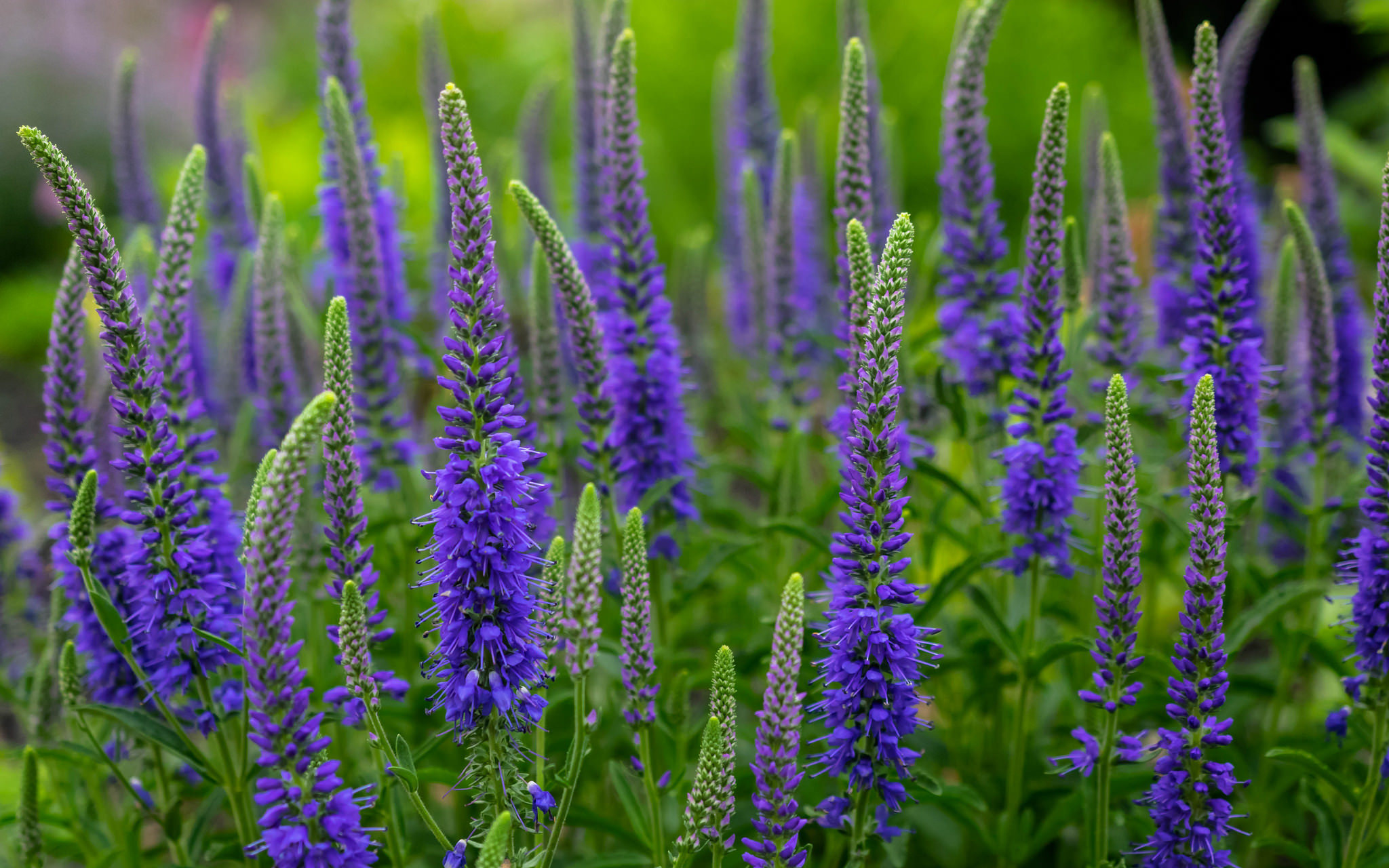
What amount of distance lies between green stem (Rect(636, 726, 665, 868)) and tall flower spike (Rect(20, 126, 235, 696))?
1317 mm

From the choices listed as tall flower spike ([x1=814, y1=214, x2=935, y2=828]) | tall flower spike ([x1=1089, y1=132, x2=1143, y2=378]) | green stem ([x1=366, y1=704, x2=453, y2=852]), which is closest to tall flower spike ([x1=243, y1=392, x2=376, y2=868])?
green stem ([x1=366, y1=704, x2=453, y2=852])

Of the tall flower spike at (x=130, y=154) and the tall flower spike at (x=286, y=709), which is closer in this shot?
the tall flower spike at (x=286, y=709)

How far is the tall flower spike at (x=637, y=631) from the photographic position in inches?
103

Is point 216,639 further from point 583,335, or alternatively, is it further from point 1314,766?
point 1314,766

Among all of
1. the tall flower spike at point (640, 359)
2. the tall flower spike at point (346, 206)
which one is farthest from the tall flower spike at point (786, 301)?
the tall flower spike at point (346, 206)

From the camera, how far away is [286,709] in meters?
2.31

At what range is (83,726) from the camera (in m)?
3.24

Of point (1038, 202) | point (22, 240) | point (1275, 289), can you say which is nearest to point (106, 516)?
point (1038, 202)

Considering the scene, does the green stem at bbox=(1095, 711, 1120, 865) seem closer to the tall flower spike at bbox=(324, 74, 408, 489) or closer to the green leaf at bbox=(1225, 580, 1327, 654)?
the green leaf at bbox=(1225, 580, 1327, 654)

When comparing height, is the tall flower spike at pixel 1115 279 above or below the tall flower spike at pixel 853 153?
below

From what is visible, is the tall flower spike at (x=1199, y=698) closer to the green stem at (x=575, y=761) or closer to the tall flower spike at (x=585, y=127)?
the green stem at (x=575, y=761)

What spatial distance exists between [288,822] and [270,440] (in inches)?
86.1

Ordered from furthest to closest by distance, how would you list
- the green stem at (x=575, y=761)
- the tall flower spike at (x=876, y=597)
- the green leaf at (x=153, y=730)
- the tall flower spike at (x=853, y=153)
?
the tall flower spike at (x=853, y=153) → the green leaf at (x=153, y=730) → the green stem at (x=575, y=761) → the tall flower spike at (x=876, y=597)

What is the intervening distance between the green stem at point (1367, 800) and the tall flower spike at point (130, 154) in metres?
5.54
